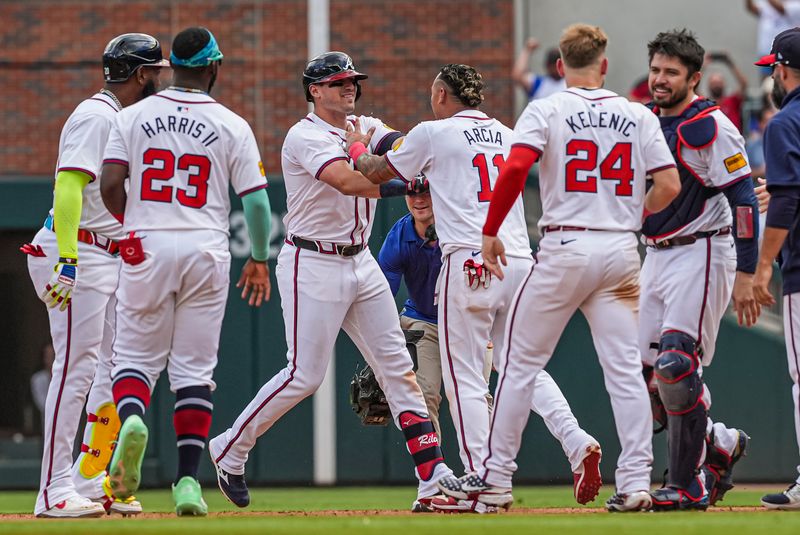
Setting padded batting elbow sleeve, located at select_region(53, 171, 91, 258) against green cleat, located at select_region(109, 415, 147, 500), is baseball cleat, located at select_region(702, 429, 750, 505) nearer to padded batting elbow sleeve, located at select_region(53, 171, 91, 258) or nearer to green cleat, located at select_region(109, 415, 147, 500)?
green cleat, located at select_region(109, 415, 147, 500)

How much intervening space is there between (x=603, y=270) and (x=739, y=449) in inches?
81.6

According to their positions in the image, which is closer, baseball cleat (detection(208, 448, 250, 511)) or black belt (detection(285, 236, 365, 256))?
black belt (detection(285, 236, 365, 256))

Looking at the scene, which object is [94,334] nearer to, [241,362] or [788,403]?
[241,362]

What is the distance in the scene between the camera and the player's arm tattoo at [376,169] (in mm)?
7355

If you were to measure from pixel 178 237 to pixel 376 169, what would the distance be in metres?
1.19

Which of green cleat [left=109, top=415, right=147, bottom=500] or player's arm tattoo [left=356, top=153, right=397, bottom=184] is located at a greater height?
player's arm tattoo [left=356, top=153, right=397, bottom=184]

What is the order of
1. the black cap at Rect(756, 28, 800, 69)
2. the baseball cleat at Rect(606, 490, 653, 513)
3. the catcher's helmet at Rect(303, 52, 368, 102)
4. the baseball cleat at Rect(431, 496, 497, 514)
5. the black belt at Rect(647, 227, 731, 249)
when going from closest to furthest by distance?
the baseball cleat at Rect(606, 490, 653, 513) → the baseball cleat at Rect(431, 496, 497, 514) → the black cap at Rect(756, 28, 800, 69) → the black belt at Rect(647, 227, 731, 249) → the catcher's helmet at Rect(303, 52, 368, 102)

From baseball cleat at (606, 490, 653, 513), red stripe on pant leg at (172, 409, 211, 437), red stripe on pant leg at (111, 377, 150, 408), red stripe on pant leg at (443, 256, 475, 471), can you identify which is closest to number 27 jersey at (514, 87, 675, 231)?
red stripe on pant leg at (443, 256, 475, 471)

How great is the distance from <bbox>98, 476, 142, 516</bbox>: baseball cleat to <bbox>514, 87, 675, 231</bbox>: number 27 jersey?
2.82 metres

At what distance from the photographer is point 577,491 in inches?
293

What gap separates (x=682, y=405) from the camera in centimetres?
707

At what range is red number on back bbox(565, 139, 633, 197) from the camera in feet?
21.8

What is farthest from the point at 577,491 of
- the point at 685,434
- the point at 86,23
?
the point at 86,23

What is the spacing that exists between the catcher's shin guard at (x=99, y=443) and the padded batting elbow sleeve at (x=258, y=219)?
1392 millimetres
